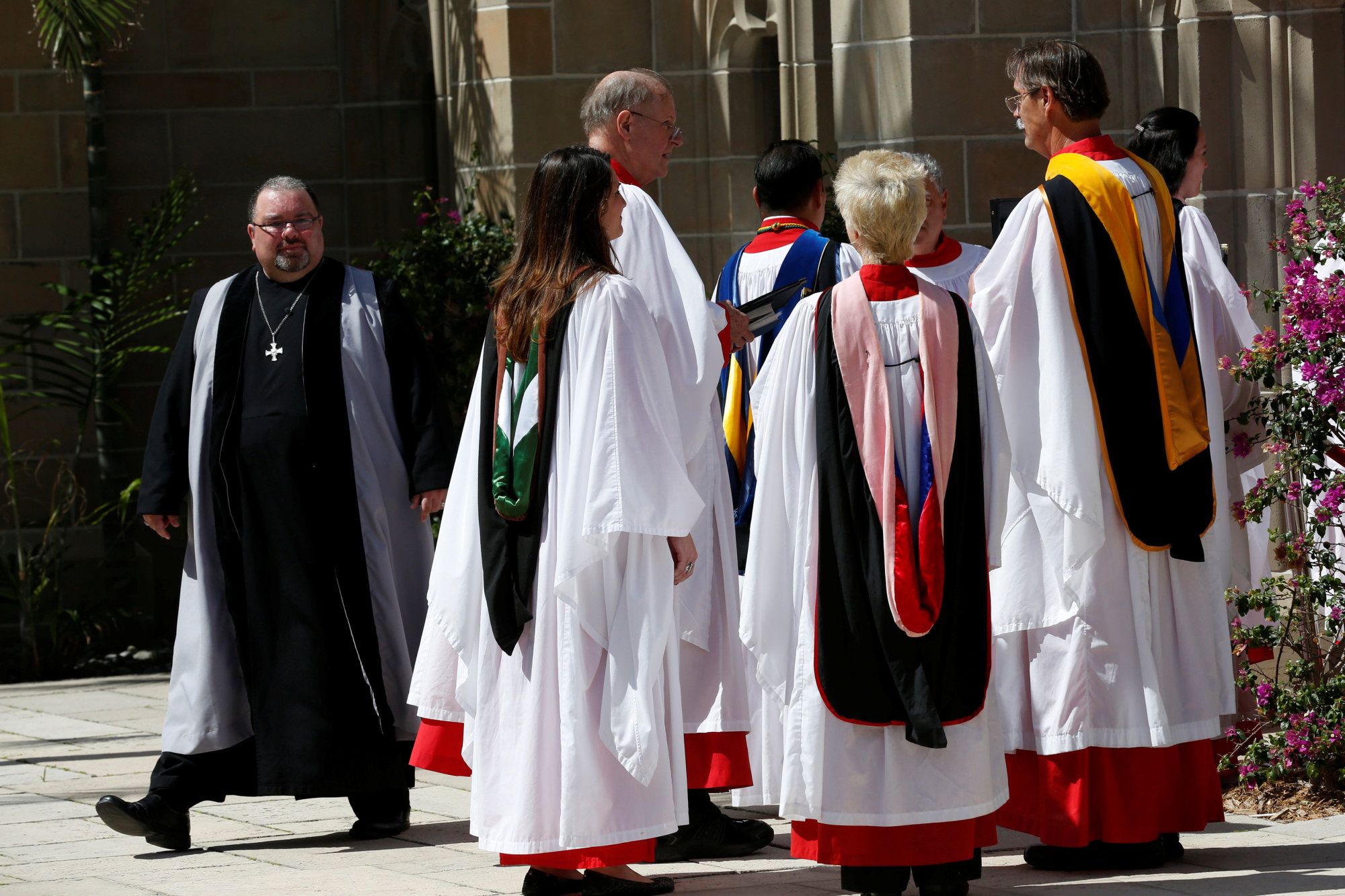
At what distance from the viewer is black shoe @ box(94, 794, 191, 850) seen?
5402 mm

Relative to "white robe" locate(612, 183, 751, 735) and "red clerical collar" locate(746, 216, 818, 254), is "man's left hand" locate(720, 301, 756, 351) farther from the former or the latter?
"red clerical collar" locate(746, 216, 818, 254)

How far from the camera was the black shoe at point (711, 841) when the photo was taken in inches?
201

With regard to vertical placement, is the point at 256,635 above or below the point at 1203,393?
below

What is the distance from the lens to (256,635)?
18.5 ft

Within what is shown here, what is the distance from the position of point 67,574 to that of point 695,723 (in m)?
5.65

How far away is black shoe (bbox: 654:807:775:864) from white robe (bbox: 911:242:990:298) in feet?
5.97

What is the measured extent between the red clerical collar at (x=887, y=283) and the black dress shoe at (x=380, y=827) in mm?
2301

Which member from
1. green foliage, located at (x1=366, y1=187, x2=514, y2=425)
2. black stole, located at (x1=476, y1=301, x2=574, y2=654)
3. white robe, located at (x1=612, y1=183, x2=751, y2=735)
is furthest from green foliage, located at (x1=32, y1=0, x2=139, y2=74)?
black stole, located at (x1=476, y1=301, x2=574, y2=654)

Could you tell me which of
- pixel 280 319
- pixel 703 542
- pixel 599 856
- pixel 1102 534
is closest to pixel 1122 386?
pixel 1102 534

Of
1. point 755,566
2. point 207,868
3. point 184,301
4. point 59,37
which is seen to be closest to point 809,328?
point 755,566

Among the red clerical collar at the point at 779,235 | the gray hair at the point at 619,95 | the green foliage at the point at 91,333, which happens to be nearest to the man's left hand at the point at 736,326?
the gray hair at the point at 619,95

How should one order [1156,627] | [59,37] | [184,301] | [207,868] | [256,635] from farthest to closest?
[184,301] → [59,37] → [256,635] → [207,868] → [1156,627]

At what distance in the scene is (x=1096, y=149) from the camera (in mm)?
4914

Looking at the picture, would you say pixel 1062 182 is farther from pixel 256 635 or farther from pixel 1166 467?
pixel 256 635
